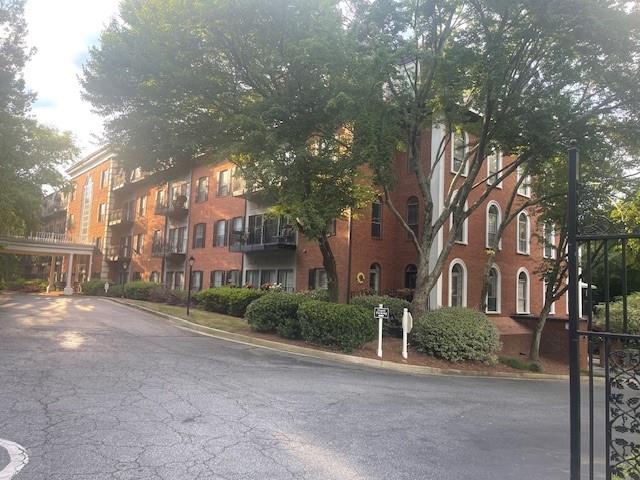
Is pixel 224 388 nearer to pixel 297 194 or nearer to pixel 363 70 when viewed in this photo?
pixel 297 194

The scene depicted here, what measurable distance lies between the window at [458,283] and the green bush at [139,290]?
18.8 meters

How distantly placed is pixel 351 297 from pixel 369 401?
1529 cm

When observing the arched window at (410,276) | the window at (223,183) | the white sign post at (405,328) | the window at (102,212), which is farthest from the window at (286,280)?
the window at (102,212)

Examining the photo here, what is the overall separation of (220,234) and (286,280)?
7813 mm

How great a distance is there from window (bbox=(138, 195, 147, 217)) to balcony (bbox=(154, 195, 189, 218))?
15.1 ft

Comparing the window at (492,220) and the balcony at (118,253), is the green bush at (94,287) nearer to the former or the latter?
the balcony at (118,253)

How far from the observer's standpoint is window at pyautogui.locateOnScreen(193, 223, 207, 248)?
34.5 meters

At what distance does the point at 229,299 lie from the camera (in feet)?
82.4

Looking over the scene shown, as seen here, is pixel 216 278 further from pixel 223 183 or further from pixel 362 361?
pixel 362 361

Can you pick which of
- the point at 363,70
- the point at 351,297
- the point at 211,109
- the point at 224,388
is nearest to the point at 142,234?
the point at 351,297

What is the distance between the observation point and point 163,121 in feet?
52.7

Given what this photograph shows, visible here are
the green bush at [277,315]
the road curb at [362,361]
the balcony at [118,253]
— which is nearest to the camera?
the road curb at [362,361]

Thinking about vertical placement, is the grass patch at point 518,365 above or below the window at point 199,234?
below

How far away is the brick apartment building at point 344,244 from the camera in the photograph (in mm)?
24609
